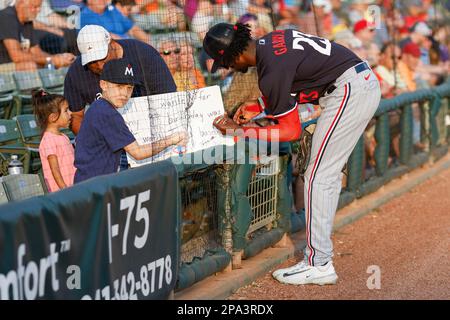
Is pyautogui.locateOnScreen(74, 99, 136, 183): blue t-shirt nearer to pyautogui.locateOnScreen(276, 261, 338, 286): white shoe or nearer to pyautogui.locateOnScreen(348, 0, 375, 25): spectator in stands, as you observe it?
pyautogui.locateOnScreen(276, 261, 338, 286): white shoe

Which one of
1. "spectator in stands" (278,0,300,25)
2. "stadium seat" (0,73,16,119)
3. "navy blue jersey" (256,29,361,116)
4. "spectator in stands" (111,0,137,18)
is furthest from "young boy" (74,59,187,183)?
"spectator in stands" (278,0,300,25)

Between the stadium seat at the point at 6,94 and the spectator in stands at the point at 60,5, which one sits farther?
the spectator in stands at the point at 60,5

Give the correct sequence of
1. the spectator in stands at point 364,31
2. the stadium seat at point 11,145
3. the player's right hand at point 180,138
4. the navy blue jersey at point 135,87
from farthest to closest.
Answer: the spectator in stands at point 364,31
the stadium seat at point 11,145
the navy blue jersey at point 135,87
the player's right hand at point 180,138

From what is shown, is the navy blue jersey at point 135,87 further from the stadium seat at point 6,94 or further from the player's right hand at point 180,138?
the stadium seat at point 6,94

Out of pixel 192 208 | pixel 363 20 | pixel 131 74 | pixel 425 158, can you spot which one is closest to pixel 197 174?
pixel 192 208

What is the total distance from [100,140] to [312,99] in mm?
1405

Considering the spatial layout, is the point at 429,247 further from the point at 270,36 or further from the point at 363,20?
the point at 363,20

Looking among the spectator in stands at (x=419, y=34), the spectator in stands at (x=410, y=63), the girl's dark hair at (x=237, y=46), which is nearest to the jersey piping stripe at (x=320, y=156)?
the girl's dark hair at (x=237, y=46)

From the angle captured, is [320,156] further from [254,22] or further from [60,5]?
[60,5]

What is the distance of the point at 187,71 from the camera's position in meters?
7.04

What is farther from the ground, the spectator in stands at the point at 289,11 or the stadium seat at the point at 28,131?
the spectator in stands at the point at 289,11

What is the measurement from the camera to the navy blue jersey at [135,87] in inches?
255

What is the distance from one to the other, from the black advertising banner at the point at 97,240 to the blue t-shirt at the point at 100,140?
16.3 inches

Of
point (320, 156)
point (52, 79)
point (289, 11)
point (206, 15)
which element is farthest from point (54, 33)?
point (320, 156)
